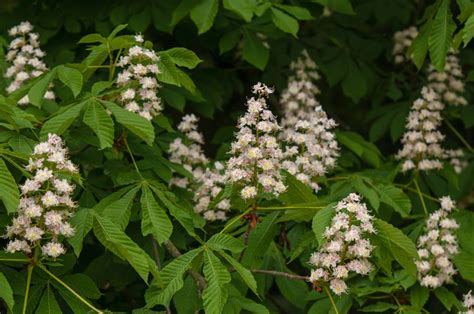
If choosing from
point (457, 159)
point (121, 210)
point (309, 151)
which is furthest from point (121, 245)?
point (457, 159)

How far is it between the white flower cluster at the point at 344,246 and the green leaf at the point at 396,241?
0.05 m

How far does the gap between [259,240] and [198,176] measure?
0.96 metres

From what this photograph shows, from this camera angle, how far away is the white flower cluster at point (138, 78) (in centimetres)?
382

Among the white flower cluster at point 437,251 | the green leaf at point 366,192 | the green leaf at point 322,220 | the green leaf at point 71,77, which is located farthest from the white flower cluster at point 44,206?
the white flower cluster at point 437,251

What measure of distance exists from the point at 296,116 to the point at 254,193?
1.58m

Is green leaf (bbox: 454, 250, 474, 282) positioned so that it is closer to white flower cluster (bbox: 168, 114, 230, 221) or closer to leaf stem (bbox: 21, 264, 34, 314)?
white flower cluster (bbox: 168, 114, 230, 221)

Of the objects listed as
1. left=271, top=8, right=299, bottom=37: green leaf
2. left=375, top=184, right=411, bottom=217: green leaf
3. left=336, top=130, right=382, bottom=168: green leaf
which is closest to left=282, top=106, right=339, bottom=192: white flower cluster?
left=375, top=184, right=411, bottom=217: green leaf

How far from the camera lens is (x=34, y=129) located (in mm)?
3756

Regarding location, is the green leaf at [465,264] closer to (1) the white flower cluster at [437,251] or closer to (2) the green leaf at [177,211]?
(1) the white flower cluster at [437,251]

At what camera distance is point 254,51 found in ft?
16.5

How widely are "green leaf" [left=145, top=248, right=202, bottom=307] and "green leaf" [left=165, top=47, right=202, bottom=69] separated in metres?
0.98

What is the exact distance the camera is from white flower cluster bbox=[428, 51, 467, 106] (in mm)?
5348

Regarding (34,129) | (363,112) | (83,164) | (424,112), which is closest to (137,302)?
(83,164)

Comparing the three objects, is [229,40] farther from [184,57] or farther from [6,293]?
[6,293]
